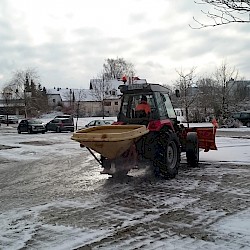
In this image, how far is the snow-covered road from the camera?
193 inches

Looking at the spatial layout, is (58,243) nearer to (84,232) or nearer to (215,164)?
(84,232)

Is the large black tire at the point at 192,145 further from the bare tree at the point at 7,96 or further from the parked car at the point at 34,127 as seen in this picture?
the bare tree at the point at 7,96

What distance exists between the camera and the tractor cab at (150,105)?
9.43 m

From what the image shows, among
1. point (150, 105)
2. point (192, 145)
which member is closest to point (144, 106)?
point (150, 105)

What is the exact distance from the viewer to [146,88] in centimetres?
951

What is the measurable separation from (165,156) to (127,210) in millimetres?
2729

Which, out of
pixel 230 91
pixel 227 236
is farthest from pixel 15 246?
pixel 230 91

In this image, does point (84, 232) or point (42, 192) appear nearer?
point (84, 232)

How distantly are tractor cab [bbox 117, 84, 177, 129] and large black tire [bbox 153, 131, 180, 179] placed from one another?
15.3 inches

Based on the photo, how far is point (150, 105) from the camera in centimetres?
955

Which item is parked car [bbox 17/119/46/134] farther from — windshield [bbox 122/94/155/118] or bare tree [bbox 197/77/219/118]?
windshield [bbox 122/94/155/118]

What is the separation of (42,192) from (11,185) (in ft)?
4.65

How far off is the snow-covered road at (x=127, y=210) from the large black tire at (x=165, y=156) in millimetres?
235

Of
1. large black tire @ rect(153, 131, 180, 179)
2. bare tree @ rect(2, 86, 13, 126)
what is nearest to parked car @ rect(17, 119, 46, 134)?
large black tire @ rect(153, 131, 180, 179)
